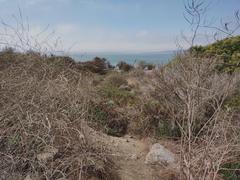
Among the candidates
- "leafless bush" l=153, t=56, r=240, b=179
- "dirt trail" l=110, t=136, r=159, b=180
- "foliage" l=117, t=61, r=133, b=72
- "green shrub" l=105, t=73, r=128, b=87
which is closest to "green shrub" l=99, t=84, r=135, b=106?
"leafless bush" l=153, t=56, r=240, b=179

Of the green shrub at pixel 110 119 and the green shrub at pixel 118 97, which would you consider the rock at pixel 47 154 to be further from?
the green shrub at pixel 118 97

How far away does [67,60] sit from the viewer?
7.62m

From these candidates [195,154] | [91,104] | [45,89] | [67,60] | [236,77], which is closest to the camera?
[195,154]

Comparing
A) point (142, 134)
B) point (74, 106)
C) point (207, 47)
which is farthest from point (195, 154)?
point (207, 47)

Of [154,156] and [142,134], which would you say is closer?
[154,156]

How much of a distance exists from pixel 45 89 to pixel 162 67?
5103 millimetres

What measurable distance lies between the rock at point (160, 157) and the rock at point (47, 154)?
199 cm

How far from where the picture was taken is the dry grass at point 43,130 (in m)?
5.21

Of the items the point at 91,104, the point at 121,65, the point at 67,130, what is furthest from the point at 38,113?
the point at 121,65

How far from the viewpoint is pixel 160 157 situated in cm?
673

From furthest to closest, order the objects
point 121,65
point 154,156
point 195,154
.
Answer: point 121,65 → point 154,156 → point 195,154

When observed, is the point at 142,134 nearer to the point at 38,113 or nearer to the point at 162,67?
the point at 162,67

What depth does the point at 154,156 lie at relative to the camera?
22.4 ft

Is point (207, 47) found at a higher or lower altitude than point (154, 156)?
higher
